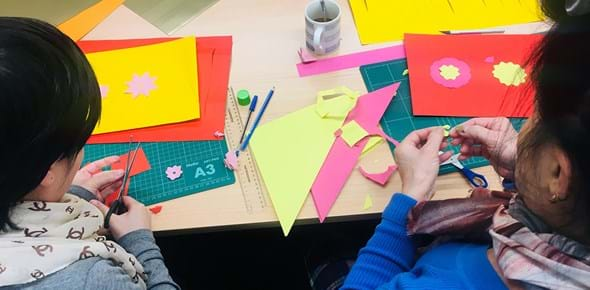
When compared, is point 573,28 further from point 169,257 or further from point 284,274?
point 169,257

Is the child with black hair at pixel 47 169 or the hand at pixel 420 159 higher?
the child with black hair at pixel 47 169

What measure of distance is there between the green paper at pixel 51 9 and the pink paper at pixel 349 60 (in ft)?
1.73

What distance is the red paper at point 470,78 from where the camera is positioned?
1086 millimetres

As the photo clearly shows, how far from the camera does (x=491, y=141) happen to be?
983mm

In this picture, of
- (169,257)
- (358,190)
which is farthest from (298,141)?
(169,257)

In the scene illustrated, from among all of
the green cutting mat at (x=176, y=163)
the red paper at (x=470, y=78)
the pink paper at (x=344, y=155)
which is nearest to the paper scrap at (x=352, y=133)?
the pink paper at (x=344, y=155)

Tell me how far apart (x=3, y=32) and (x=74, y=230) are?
1.02ft

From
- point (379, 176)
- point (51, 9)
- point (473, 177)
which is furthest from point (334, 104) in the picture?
point (51, 9)

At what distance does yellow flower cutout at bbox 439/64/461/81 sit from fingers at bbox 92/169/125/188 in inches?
25.0

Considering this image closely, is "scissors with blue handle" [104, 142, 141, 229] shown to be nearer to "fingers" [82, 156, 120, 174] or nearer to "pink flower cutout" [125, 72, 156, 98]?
"fingers" [82, 156, 120, 174]

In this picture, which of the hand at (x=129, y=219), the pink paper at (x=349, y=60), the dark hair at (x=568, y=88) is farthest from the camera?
the pink paper at (x=349, y=60)

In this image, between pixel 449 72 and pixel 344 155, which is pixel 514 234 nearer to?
pixel 344 155

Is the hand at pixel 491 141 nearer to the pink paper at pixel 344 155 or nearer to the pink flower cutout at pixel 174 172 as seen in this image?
the pink paper at pixel 344 155

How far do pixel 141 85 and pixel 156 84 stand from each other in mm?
30
